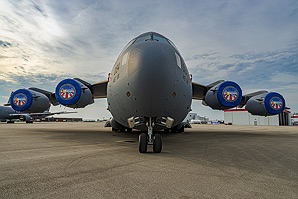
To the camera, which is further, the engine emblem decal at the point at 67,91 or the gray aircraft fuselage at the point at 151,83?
the engine emblem decal at the point at 67,91

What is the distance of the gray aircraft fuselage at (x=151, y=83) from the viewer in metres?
5.34

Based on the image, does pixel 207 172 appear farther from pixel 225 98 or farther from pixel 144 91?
pixel 225 98

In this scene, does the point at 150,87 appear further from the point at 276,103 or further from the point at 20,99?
the point at 276,103

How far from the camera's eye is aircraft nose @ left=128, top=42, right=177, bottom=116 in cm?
531

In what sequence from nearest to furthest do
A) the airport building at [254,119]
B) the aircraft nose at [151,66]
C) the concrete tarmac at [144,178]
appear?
the concrete tarmac at [144,178] → the aircraft nose at [151,66] → the airport building at [254,119]

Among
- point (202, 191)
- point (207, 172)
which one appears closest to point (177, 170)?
point (207, 172)

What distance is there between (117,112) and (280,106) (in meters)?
9.79

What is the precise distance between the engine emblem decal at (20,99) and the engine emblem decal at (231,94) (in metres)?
10.2

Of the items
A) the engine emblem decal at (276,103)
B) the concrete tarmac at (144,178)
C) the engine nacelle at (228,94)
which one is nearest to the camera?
the concrete tarmac at (144,178)

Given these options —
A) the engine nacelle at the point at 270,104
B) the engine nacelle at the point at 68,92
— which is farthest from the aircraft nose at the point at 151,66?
the engine nacelle at the point at 270,104

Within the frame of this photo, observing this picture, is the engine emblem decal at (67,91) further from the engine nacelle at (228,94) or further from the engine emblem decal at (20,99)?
the engine nacelle at (228,94)

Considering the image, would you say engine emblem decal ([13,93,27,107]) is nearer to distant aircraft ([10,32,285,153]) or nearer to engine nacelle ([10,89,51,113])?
engine nacelle ([10,89,51,113])

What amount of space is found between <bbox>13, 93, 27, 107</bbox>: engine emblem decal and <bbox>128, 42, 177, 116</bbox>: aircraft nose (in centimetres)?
781

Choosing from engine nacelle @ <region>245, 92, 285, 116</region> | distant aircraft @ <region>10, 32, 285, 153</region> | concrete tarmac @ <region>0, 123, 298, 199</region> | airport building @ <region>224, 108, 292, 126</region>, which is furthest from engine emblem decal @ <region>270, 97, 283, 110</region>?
airport building @ <region>224, 108, 292, 126</region>
